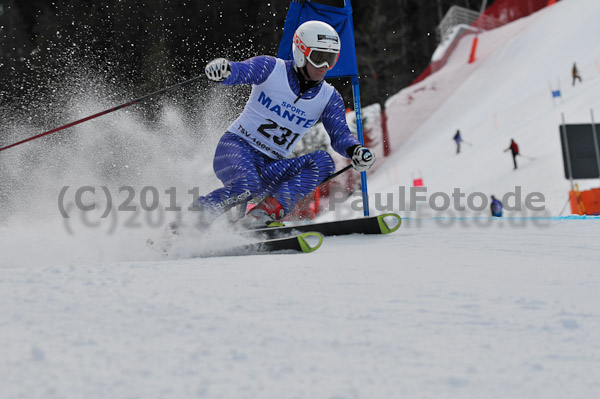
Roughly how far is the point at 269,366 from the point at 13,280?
3.49 ft

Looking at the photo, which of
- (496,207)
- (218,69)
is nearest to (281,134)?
(218,69)

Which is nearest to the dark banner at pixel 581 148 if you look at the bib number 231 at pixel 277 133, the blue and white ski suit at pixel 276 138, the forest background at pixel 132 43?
the forest background at pixel 132 43

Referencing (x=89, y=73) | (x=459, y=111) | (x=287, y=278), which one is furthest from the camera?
(x=459, y=111)

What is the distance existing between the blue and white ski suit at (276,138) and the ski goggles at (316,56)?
20 centimetres

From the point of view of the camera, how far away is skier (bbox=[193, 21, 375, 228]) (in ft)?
11.9

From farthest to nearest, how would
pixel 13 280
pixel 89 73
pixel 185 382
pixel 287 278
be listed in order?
pixel 89 73
pixel 287 278
pixel 13 280
pixel 185 382

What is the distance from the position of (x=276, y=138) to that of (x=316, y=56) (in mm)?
666

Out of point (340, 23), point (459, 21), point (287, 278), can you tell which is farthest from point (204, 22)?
point (459, 21)

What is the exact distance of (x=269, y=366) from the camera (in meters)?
1.26

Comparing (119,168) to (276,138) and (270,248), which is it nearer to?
(276,138)

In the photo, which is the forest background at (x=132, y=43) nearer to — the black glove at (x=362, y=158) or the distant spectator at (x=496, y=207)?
the black glove at (x=362, y=158)

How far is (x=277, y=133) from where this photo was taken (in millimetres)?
3922

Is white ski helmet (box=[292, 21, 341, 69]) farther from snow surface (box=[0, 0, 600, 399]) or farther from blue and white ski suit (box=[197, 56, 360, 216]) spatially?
snow surface (box=[0, 0, 600, 399])

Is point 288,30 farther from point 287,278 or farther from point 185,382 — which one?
point 185,382
